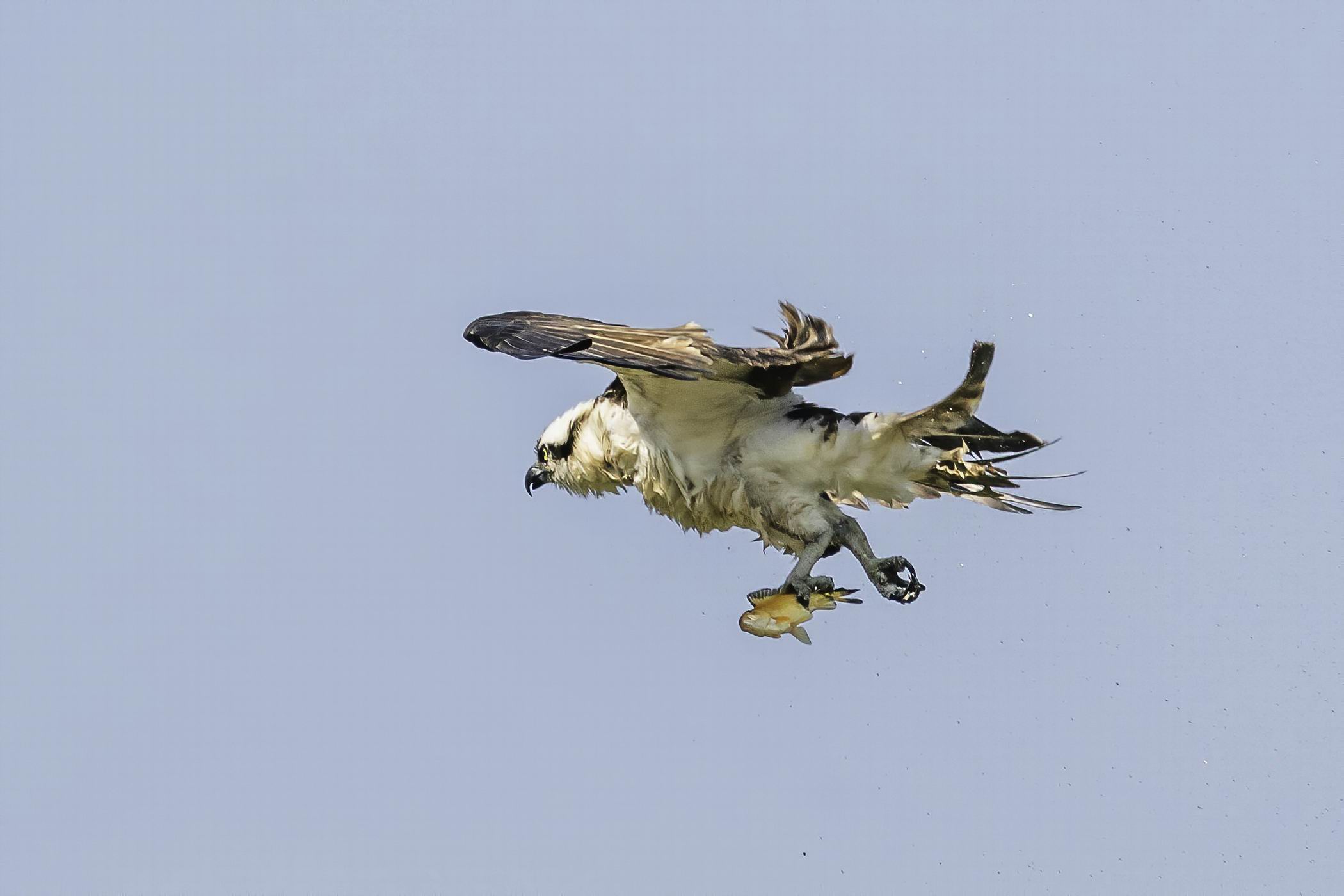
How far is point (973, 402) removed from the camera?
13.3 meters

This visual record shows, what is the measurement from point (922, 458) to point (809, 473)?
2.29ft

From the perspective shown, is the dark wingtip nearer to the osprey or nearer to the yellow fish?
the osprey

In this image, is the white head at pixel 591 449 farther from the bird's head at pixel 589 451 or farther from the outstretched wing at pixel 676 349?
the outstretched wing at pixel 676 349

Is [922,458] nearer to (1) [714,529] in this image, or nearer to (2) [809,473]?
(2) [809,473]

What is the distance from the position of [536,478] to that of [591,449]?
1039 millimetres

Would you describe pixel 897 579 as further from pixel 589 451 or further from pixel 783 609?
pixel 589 451

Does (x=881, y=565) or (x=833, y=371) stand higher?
(x=833, y=371)

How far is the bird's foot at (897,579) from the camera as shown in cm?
1383

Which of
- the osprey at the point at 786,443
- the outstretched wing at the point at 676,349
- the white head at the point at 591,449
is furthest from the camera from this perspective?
the white head at the point at 591,449

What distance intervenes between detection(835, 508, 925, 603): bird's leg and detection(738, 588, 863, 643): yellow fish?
173mm

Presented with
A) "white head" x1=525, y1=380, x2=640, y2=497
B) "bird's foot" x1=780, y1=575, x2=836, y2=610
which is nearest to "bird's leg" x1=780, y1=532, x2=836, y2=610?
"bird's foot" x1=780, y1=575, x2=836, y2=610

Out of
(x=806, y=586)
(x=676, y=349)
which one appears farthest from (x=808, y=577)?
(x=676, y=349)

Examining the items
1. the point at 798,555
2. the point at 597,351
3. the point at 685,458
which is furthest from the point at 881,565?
the point at 597,351

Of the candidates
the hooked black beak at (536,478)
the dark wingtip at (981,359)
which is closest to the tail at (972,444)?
the dark wingtip at (981,359)
